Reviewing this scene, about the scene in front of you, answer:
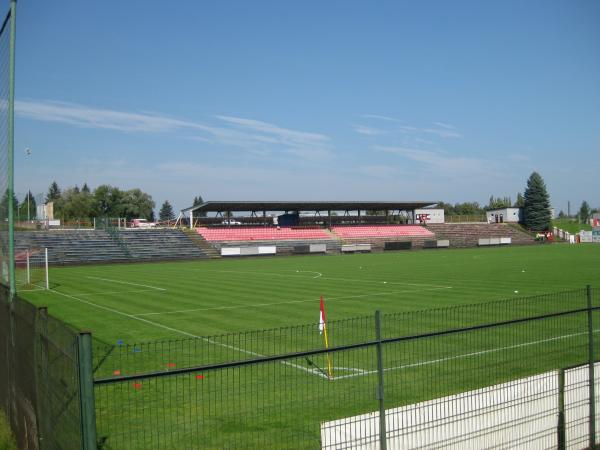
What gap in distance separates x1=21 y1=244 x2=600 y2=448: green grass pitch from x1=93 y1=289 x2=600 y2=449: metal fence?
4 centimetres

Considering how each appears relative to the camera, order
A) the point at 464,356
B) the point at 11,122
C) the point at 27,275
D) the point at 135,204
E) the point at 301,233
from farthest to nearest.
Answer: the point at 135,204 < the point at 301,233 < the point at 27,275 < the point at 464,356 < the point at 11,122

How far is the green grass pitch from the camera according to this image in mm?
8734

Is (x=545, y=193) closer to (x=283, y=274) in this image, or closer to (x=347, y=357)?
(x=283, y=274)

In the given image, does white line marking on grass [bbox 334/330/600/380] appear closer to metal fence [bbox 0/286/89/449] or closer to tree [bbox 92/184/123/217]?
metal fence [bbox 0/286/89/449]

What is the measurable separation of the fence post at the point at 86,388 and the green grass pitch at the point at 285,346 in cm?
163

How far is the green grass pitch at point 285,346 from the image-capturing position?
8.73 metres

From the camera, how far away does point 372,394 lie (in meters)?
9.95

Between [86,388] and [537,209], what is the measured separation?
10646cm

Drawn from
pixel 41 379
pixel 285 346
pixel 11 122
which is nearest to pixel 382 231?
pixel 285 346

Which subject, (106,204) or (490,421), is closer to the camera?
(490,421)

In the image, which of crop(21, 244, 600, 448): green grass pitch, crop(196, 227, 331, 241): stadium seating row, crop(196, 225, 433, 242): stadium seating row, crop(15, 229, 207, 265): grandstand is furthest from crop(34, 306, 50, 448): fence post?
crop(196, 227, 331, 241): stadium seating row

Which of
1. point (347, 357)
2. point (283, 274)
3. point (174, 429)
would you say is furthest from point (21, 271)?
point (174, 429)

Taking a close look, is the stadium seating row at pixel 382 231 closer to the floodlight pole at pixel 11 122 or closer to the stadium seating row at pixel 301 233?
the stadium seating row at pixel 301 233

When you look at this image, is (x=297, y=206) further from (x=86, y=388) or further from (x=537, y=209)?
(x=86, y=388)
